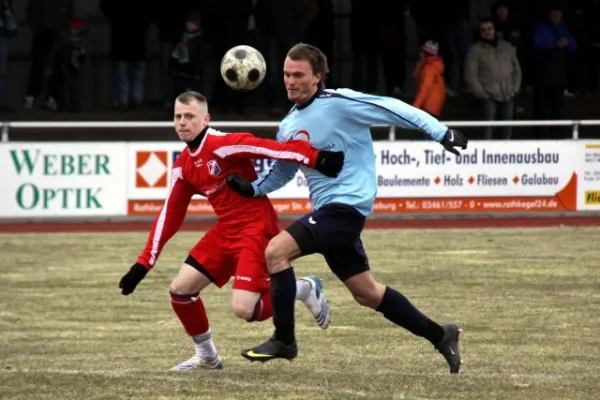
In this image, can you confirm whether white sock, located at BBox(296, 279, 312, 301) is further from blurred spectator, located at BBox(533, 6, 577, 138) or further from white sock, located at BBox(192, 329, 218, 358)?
blurred spectator, located at BBox(533, 6, 577, 138)

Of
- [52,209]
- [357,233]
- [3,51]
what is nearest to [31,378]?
[357,233]

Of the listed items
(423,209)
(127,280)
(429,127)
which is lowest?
(423,209)

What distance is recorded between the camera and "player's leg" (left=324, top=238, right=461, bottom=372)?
8.52 m

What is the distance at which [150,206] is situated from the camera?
20.2 m

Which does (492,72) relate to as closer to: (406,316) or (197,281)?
(197,281)

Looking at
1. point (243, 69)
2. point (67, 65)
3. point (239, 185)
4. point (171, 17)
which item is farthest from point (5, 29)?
point (239, 185)

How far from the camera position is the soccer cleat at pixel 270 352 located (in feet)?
27.8

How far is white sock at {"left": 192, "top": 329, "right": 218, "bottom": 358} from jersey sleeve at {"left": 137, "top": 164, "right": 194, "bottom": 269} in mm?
535

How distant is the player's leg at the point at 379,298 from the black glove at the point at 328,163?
443mm

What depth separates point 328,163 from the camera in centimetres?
827

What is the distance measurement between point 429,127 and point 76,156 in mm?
12048

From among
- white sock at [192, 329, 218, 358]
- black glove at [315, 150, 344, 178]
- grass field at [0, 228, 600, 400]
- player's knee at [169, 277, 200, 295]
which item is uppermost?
black glove at [315, 150, 344, 178]

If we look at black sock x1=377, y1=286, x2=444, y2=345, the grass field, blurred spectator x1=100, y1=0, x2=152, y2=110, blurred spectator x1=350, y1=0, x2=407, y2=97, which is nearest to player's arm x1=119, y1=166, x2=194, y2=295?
the grass field

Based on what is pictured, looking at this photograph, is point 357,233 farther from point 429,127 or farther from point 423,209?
point 423,209
